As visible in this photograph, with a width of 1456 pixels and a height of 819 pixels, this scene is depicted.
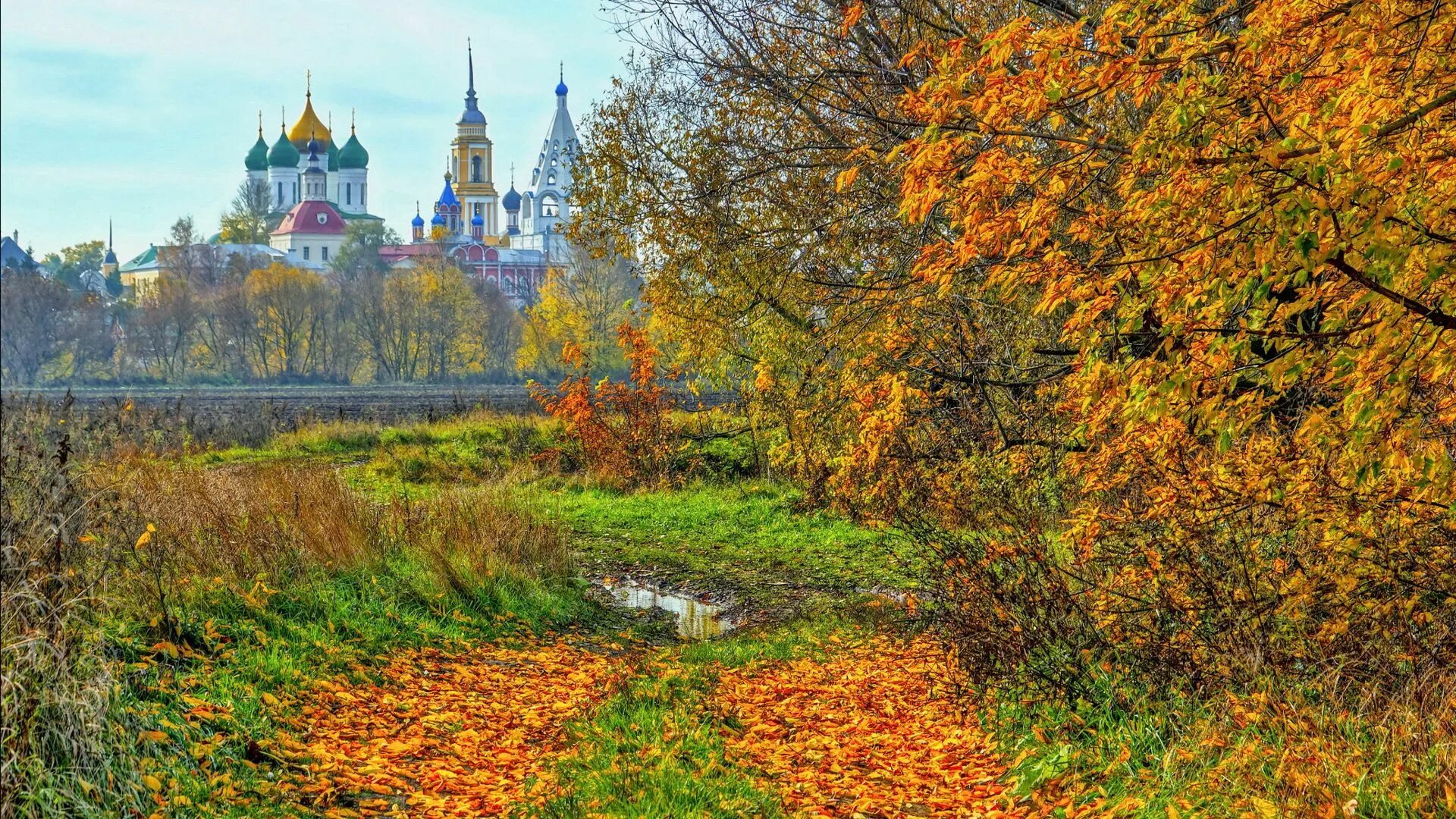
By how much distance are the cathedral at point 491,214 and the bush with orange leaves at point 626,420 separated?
81.6 metres

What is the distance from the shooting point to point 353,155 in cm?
12094

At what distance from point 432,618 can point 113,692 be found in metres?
2.96

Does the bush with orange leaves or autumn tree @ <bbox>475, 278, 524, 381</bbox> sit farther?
autumn tree @ <bbox>475, 278, 524, 381</bbox>

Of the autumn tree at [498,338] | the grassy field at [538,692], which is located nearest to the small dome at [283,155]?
the autumn tree at [498,338]

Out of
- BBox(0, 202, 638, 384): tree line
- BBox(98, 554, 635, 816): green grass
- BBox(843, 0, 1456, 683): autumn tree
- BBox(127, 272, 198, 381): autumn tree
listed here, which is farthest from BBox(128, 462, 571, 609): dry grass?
BBox(127, 272, 198, 381): autumn tree

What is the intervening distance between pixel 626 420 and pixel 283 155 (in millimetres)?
111855

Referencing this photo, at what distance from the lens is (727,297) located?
531 inches

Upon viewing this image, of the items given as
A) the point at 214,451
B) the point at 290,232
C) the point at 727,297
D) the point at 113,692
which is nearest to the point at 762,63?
the point at 727,297

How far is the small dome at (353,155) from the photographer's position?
395 ft

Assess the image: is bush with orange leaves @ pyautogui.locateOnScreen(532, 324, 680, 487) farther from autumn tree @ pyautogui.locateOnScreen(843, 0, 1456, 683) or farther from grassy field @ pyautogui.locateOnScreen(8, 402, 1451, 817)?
autumn tree @ pyautogui.locateOnScreen(843, 0, 1456, 683)

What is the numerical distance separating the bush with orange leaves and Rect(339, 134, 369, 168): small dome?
112 m

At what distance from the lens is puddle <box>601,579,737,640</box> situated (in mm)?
8758

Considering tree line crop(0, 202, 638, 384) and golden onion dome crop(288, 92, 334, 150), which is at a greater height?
golden onion dome crop(288, 92, 334, 150)

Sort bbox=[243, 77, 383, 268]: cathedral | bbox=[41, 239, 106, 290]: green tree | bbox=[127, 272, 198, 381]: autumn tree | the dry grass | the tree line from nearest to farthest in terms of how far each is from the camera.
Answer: the dry grass, the tree line, bbox=[127, 272, 198, 381]: autumn tree, bbox=[41, 239, 106, 290]: green tree, bbox=[243, 77, 383, 268]: cathedral
